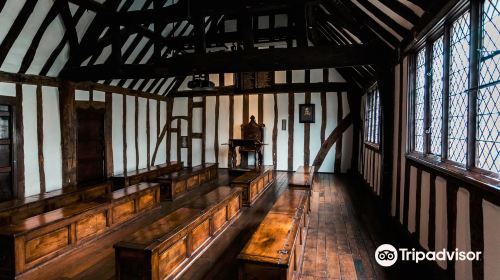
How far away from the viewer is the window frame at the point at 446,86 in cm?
223

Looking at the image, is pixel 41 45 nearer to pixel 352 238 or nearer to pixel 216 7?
pixel 216 7

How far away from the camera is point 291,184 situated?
5.02m

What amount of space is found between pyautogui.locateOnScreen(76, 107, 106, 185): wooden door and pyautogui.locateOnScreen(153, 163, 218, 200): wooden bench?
2234mm

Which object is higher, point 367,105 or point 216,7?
point 216,7

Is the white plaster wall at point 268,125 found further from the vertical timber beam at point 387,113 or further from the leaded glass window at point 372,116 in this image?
the vertical timber beam at point 387,113

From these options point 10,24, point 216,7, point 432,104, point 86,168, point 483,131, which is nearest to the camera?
point 483,131

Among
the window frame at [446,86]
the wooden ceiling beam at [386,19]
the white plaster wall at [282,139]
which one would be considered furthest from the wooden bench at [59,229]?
the white plaster wall at [282,139]

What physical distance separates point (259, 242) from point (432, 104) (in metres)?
2.63

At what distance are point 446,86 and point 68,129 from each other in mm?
6938

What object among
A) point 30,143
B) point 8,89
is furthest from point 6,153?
point 8,89


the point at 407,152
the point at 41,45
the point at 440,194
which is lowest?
the point at 440,194

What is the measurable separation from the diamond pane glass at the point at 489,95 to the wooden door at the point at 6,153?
691 cm

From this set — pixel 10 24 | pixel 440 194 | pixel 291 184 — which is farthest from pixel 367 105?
pixel 10 24

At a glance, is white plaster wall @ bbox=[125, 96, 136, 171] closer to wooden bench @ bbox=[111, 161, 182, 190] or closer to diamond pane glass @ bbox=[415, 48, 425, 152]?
wooden bench @ bbox=[111, 161, 182, 190]
